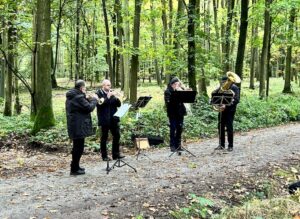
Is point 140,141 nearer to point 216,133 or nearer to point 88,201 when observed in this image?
point 88,201

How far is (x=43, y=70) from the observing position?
13.4 metres

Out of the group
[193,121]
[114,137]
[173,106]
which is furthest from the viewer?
[193,121]

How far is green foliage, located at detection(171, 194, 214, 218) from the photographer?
6.87 metres

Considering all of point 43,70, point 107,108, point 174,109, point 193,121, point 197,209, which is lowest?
point 197,209

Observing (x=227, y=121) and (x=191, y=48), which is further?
(x=191, y=48)

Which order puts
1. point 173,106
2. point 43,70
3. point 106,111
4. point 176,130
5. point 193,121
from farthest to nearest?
1. point 193,121
2. point 43,70
3. point 176,130
4. point 173,106
5. point 106,111

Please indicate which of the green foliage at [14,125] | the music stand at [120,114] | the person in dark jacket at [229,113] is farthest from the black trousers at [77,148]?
the green foliage at [14,125]

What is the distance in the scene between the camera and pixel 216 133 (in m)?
15.6

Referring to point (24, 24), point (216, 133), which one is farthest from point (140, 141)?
point (24, 24)

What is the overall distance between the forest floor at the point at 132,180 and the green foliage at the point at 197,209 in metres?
0.16

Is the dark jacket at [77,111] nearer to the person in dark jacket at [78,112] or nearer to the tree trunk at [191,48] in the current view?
the person in dark jacket at [78,112]

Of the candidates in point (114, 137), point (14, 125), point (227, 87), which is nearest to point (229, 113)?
point (227, 87)

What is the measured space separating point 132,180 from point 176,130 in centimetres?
320

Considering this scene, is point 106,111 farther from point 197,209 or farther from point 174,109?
point 197,209
